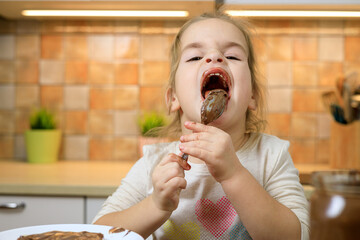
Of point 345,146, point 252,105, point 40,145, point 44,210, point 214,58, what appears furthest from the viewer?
point 40,145

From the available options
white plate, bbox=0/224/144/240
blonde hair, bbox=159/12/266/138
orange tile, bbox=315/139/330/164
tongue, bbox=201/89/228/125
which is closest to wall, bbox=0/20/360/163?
orange tile, bbox=315/139/330/164

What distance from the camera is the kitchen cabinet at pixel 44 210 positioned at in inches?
55.7

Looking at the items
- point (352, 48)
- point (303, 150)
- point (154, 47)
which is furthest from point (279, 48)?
point (154, 47)

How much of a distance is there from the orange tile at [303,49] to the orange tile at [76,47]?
103 cm

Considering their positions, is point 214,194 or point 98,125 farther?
point 98,125

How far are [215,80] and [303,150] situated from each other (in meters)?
1.16

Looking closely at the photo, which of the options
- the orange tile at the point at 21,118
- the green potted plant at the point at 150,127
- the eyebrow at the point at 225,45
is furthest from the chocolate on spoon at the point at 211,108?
the orange tile at the point at 21,118

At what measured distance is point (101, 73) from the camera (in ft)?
6.55

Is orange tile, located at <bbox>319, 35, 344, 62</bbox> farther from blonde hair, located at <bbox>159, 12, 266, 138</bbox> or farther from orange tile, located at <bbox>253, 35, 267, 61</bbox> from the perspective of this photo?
blonde hair, located at <bbox>159, 12, 266, 138</bbox>

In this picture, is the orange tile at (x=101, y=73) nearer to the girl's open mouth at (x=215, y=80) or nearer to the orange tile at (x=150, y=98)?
the orange tile at (x=150, y=98)

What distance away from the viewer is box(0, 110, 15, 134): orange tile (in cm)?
203

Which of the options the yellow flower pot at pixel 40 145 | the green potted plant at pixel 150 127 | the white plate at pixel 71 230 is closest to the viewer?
the white plate at pixel 71 230

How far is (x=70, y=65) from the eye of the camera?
2004mm

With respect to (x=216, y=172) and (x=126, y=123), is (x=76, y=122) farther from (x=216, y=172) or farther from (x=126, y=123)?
(x=216, y=172)
